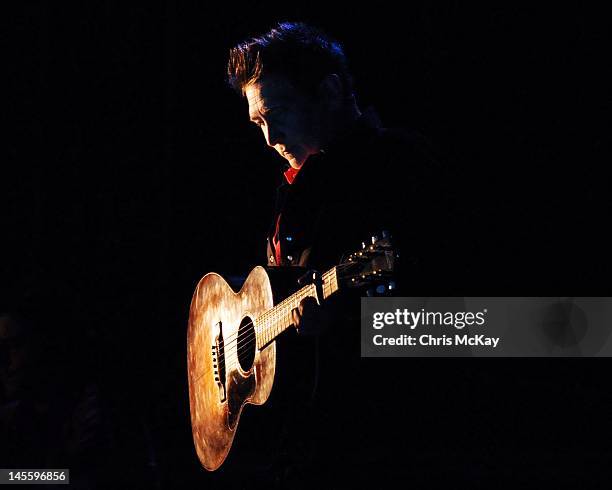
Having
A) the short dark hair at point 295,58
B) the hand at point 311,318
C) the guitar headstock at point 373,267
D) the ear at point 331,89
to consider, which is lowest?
the hand at point 311,318

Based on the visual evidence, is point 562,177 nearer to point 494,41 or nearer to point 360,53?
point 494,41

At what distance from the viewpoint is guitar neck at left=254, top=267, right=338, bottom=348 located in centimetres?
170

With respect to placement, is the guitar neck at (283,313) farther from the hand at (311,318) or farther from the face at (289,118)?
the face at (289,118)

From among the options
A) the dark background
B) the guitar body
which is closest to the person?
the guitar body

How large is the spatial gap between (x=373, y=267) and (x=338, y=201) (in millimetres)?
265

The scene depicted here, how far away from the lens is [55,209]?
3.97 meters

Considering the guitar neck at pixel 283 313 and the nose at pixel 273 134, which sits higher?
the nose at pixel 273 134

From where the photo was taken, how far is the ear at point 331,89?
81.4 inches

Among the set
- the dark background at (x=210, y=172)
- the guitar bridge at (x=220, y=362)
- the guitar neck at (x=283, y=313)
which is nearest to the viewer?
the guitar neck at (x=283, y=313)

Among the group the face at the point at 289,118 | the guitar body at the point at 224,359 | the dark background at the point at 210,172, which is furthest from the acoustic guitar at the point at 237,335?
the dark background at the point at 210,172

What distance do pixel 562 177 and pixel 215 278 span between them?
4.62 feet

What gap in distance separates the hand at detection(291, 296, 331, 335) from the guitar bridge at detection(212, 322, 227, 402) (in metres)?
0.63

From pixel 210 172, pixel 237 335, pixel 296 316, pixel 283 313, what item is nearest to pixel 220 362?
pixel 237 335

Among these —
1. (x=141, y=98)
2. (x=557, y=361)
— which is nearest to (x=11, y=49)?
(x=141, y=98)
